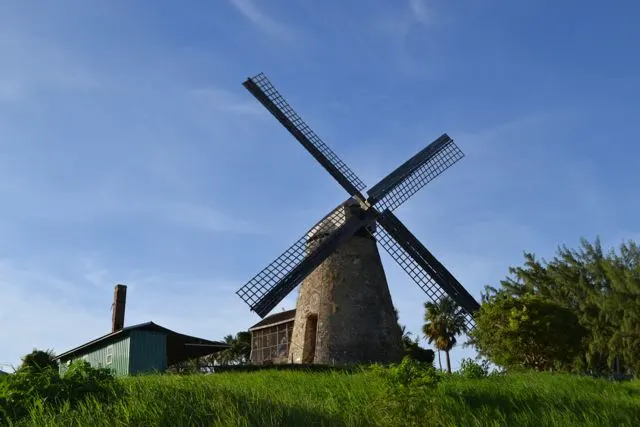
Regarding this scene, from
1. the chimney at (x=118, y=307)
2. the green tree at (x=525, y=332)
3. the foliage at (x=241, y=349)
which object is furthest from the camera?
the foliage at (x=241, y=349)

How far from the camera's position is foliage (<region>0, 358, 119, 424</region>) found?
11.9 metres

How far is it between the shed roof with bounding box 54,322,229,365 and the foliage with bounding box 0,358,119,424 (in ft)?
60.0

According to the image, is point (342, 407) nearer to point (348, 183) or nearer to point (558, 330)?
point (348, 183)

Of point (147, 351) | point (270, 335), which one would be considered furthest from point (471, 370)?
point (270, 335)

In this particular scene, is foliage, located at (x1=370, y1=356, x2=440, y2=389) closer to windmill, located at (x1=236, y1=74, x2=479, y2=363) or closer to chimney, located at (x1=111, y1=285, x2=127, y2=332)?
windmill, located at (x1=236, y1=74, x2=479, y2=363)

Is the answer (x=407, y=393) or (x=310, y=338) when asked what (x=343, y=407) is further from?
(x=310, y=338)

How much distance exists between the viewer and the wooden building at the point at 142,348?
30.9m

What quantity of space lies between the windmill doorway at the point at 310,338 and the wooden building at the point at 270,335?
501 inches

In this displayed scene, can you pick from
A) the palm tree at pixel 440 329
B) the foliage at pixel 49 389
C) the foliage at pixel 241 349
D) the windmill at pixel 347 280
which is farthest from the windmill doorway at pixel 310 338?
the foliage at pixel 241 349

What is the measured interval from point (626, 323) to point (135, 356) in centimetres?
3081

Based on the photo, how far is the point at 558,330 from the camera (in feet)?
99.7

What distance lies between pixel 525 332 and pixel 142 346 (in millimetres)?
17767

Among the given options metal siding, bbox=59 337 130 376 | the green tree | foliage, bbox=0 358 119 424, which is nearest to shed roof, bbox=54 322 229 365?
metal siding, bbox=59 337 130 376

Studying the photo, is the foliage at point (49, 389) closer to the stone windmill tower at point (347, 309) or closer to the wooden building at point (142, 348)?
the stone windmill tower at point (347, 309)
